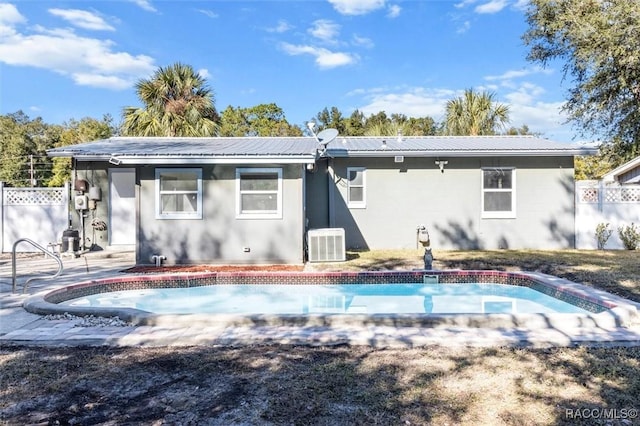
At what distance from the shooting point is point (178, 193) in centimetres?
1038

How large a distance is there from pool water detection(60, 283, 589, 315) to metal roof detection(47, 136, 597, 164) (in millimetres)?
3162

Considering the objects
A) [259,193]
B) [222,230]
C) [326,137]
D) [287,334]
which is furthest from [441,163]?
[287,334]

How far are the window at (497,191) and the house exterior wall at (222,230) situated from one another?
6.24 m

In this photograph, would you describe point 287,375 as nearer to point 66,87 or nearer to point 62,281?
point 62,281

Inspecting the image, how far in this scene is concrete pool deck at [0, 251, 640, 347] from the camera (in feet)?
14.9

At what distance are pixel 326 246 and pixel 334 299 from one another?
2.55 m

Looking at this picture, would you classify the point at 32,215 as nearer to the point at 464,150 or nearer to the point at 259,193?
the point at 259,193

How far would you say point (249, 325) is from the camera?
5.24 m

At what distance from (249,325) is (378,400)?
2464 millimetres

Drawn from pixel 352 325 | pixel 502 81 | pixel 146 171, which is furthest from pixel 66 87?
pixel 352 325

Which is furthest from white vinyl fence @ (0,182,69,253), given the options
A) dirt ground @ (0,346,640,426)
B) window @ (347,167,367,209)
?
dirt ground @ (0,346,640,426)

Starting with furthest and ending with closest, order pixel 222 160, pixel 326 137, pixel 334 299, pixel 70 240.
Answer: pixel 70 240, pixel 326 137, pixel 222 160, pixel 334 299

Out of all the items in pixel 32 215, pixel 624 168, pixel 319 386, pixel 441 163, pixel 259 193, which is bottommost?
pixel 319 386

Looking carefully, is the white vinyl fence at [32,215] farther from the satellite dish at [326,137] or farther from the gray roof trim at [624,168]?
the gray roof trim at [624,168]
